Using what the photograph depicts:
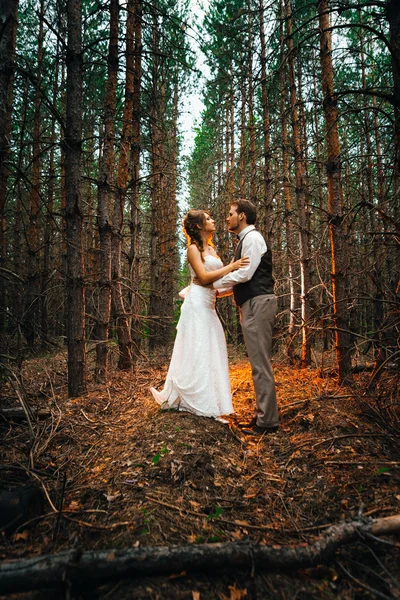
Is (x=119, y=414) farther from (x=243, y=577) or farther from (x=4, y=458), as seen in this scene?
(x=243, y=577)

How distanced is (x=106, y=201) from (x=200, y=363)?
11.2 feet

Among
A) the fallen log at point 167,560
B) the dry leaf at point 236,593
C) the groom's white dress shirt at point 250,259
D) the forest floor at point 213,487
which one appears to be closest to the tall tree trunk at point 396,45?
the groom's white dress shirt at point 250,259

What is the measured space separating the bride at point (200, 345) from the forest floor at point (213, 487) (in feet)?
0.77

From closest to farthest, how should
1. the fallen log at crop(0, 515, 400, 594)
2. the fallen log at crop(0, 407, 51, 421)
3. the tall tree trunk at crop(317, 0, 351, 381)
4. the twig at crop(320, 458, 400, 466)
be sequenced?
the fallen log at crop(0, 515, 400, 594), the twig at crop(320, 458, 400, 466), the fallen log at crop(0, 407, 51, 421), the tall tree trunk at crop(317, 0, 351, 381)

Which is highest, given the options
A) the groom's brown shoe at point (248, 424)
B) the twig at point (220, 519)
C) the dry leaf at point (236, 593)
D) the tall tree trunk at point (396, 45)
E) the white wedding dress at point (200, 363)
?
the tall tree trunk at point (396, 45)

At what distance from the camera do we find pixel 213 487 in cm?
256

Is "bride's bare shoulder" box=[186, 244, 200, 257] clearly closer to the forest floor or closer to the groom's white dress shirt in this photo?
the groom's white dress shirt

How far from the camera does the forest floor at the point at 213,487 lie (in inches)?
63.7

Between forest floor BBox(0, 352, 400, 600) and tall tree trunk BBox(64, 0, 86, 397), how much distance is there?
0.74 m

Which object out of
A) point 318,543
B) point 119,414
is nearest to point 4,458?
point 119,414

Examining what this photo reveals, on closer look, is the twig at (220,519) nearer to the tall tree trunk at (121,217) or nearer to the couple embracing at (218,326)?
the couple embracing at (218,326)

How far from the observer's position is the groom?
371 cm

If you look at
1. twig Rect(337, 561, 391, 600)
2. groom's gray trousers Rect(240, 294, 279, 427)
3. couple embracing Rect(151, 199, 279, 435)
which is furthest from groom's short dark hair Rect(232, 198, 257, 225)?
twig Rect(337, 561, 391, 600)

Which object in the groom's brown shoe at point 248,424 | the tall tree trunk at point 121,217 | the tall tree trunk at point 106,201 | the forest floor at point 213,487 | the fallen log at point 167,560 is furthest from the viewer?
the tall tree trunk at point 121,217
